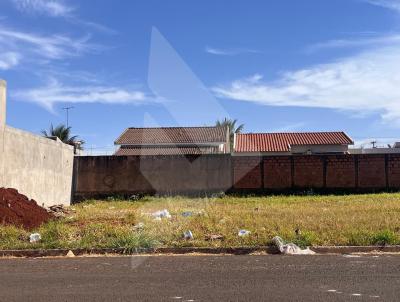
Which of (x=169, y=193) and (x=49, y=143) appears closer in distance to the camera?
(x=49, y=143)

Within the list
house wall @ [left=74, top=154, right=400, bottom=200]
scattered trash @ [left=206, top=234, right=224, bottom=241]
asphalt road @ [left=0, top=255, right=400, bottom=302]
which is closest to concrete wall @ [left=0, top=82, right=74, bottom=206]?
house wall @ [left=74, top=154, right=400, bottom=200]

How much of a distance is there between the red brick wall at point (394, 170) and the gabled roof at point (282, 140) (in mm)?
14578

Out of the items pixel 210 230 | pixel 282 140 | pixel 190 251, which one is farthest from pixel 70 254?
pixel 282 140

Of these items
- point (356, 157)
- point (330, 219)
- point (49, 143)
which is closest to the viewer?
point (330, 219)

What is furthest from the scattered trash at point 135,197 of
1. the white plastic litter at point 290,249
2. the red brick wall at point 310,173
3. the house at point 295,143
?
the house at point 295,143

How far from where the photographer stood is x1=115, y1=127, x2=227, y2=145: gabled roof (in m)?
41.1

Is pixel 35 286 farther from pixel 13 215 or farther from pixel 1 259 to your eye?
pixel 13 215

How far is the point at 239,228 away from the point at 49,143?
12.0m

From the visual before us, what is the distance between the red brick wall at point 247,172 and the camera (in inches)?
1025

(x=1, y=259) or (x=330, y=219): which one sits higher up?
(x=330, y=219)

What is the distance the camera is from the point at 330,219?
45.3 ft

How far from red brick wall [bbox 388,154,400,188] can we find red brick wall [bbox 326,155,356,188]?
1761mm

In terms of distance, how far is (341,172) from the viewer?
85.5ft

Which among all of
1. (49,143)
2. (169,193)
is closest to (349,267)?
(49,143)
